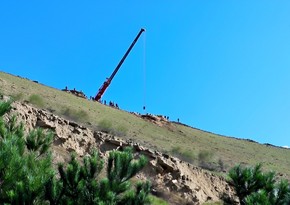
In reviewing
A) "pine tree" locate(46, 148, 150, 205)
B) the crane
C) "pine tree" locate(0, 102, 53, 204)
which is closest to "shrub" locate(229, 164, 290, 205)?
"pine tree" locate(46, 148, 150, 205)

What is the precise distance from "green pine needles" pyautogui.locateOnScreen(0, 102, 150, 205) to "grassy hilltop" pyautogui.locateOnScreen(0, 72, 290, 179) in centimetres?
2489

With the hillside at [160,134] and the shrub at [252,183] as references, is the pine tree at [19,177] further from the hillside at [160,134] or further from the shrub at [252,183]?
the hillside at [160,134]

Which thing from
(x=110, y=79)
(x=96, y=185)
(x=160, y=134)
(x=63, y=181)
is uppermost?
(x=110, y=79)

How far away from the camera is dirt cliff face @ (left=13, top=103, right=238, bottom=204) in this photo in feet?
87.1

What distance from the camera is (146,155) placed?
93.1ft

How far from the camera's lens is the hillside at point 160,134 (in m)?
41.3

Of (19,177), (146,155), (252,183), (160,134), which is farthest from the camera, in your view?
(160,134)

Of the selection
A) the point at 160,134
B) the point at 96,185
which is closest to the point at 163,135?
the point at 160,134

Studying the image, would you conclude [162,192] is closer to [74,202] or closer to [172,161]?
[172,161]

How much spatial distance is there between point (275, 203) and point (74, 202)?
191 inches

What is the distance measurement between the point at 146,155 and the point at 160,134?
24.5 m

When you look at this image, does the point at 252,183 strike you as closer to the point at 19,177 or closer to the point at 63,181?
the point at 63,181

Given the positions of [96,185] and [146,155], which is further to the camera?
[146,155]

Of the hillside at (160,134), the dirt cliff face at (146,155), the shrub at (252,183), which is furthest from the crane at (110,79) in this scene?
the shrub at (252,183)
